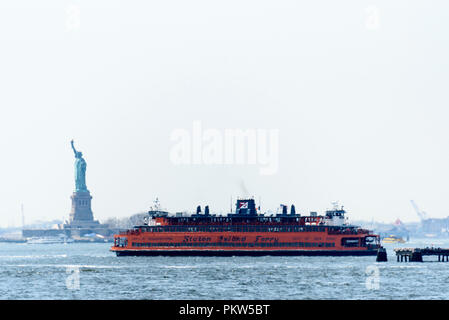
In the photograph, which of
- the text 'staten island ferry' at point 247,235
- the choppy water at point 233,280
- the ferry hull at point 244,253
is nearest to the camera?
the choppy water at point 233,280

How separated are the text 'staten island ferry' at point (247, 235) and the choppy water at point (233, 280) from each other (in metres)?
13.2

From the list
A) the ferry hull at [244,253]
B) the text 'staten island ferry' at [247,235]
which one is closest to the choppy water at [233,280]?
the ferry hull at [244,253]

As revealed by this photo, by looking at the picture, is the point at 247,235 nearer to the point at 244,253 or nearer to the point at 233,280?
the point at 244,253

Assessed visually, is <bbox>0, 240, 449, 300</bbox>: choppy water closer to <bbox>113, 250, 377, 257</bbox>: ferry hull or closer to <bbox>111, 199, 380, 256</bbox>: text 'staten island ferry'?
<bbox>113, 250, 377, 257</bbox>: ferry hull

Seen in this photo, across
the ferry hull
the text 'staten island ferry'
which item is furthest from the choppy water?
the text 'staten island ferry'

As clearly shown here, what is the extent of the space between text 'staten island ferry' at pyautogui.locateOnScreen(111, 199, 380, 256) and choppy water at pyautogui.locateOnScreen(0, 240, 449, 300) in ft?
43.5

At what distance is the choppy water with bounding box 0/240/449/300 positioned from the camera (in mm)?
76062

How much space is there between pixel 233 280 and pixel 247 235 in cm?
5037

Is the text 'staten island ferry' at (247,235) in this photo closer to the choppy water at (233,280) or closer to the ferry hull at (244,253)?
the ferry hull at (244,253)

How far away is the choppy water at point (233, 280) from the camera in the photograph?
76.1m
